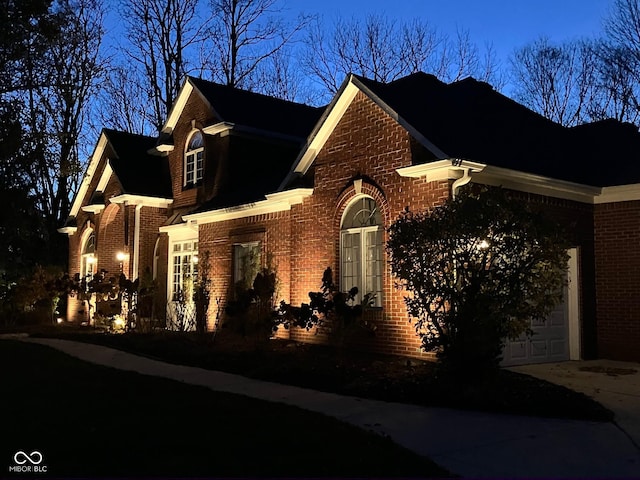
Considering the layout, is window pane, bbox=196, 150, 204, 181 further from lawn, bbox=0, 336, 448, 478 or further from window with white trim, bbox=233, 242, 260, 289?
lawn, bbox=0, 336, 448, 478

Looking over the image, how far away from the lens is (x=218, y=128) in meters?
19.2

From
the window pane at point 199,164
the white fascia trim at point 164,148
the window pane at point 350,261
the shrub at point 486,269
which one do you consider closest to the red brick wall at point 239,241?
the window pane at point 350,261

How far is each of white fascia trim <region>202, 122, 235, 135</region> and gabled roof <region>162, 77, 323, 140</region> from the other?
0.41 ft

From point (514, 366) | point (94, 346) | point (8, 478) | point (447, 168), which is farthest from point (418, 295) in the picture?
point (94, 346)

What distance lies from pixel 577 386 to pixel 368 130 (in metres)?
6.16

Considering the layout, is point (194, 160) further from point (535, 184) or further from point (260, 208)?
point (535, 184)

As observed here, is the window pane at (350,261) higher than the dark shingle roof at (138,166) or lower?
lower

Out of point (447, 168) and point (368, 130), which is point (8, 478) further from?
point (368, 130)

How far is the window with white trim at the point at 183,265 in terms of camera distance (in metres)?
18.6

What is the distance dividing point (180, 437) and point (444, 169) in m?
6.76

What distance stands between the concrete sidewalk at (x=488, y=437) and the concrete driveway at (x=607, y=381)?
56 centimetres

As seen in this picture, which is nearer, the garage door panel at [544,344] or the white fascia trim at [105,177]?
the garage door panel at [544,344]

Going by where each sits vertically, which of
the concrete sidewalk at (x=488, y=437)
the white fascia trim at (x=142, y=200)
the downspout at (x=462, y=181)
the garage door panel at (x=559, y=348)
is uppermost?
the white fascia trim at (x=142, y=200)

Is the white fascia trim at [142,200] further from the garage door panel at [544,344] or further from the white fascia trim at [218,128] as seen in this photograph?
the garage door panel at [544,344]
